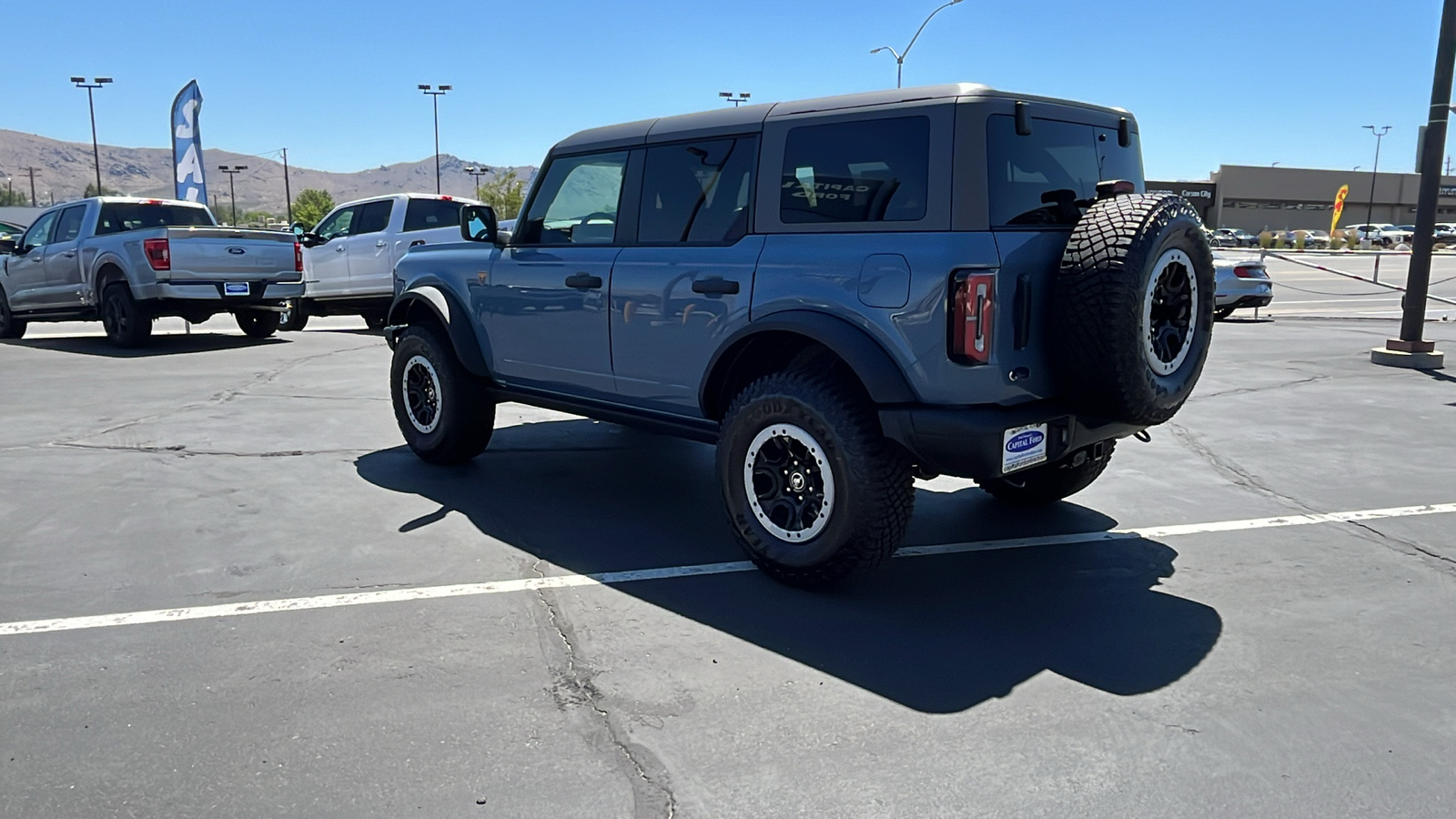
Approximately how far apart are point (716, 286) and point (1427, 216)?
391 inches

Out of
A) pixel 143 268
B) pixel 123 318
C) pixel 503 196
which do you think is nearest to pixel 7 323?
pixel 123 318

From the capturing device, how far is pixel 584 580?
4.50 meters

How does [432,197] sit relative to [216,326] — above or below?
above

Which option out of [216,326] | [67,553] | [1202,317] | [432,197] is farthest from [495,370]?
[216,326]

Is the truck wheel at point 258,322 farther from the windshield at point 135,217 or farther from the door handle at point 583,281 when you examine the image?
the door handle at point 583,281

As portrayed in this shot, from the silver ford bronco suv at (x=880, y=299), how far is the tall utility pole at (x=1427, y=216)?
25.3 feet

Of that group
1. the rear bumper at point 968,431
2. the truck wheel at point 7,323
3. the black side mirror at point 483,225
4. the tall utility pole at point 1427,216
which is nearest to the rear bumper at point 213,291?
the truck wheel at point 7,323

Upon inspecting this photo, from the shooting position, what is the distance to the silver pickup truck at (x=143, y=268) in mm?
12492

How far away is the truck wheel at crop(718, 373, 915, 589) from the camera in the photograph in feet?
13.4

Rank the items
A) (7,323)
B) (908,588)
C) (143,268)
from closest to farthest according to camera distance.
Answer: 1. (908,588)
2. (143,268)
3. (7,323)

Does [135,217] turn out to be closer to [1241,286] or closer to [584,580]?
[584,580]

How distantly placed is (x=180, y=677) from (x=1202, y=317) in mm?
4135

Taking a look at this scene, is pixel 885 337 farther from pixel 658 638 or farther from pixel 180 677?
pixel 180 677

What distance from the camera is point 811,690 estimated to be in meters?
3.41
